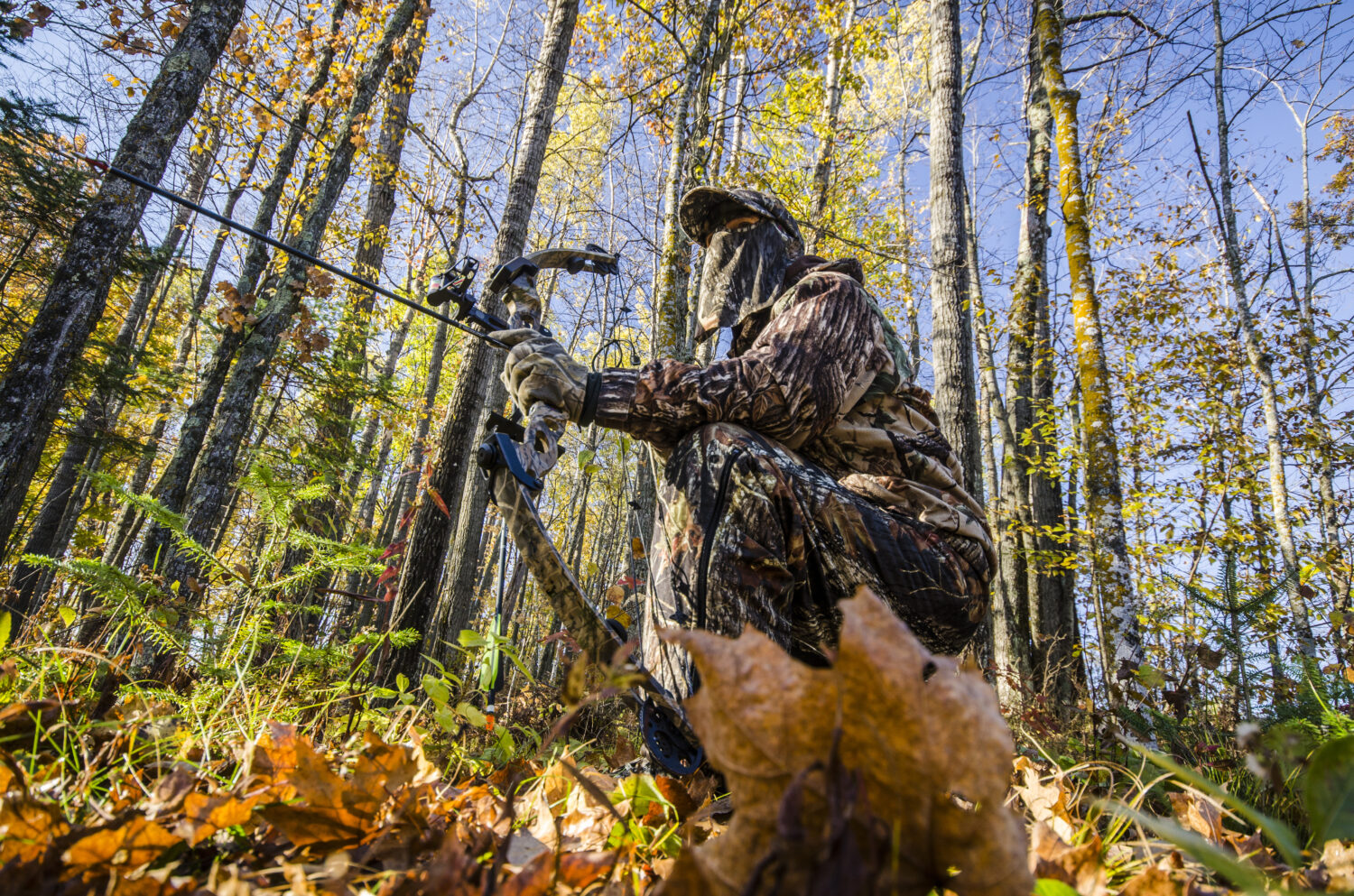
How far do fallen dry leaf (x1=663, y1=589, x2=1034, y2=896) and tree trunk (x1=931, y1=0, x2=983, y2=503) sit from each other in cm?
561

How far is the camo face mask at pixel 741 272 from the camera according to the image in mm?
3168

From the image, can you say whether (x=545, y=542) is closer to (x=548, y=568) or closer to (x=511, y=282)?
(x=548, y=568)

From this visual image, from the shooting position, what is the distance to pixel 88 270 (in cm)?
428

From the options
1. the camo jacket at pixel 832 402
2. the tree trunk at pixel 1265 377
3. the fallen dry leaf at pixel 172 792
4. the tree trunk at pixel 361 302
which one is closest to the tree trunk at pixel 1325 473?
the tree trunk at pixel 1265 377

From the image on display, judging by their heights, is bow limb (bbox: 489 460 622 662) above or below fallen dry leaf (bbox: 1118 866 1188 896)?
above

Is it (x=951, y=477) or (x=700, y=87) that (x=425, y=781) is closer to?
Result: (x=951, y=477)

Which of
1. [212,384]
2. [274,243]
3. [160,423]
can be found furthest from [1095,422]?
[160,423]

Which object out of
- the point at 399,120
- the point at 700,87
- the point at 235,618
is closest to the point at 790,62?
the point at 700,87

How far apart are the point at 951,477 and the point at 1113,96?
1311cm

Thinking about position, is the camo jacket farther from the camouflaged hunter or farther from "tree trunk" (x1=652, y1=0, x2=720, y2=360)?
"tree trunk" (x1=652, y1=0, x2=720, y2=360)

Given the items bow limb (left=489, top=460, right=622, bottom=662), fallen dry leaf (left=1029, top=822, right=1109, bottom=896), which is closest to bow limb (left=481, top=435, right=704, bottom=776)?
bow limb (left=489, top=460, right=622, bottom=662)

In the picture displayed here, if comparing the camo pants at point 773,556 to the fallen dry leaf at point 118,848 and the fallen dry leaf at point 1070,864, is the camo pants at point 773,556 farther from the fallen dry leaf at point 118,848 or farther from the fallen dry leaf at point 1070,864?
the fallen dry leaf at point 118,848

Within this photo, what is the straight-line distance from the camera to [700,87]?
6.57m

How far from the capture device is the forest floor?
502mm
